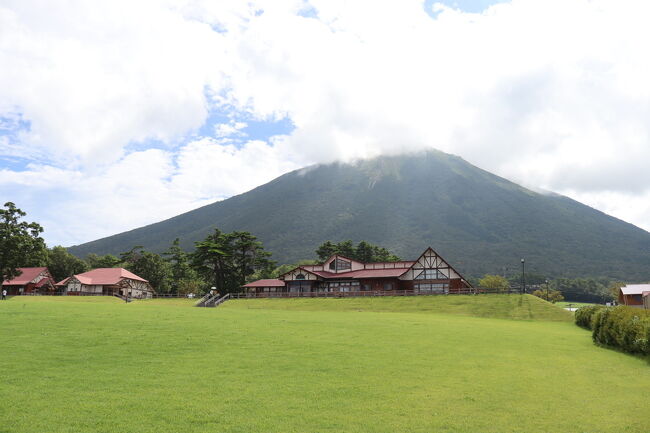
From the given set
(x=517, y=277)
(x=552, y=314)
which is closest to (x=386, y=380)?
(x=552, y=314)

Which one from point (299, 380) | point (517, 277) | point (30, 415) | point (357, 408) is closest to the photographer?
point (30, 415)

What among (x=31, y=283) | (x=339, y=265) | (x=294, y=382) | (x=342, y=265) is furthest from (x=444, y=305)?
(x=31, y=283)

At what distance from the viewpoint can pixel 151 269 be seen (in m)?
93.9

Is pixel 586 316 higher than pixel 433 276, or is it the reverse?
pixel 433 276

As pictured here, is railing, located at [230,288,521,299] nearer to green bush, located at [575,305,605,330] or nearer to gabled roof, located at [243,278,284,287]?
gabled roof, located at [243,278,284,287]

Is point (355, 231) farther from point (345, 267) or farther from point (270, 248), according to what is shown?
point (345, 267)

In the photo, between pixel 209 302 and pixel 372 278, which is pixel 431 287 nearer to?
pixel 372 278

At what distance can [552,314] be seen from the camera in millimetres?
42219

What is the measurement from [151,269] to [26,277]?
21.5 meters

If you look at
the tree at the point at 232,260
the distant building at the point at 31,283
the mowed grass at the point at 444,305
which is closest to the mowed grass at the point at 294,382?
the mowed grass at the point at 444,305

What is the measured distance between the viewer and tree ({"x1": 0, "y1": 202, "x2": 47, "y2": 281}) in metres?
60.8

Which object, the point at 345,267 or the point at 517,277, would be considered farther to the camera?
the point at 517,277

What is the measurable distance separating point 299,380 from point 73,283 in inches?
3182

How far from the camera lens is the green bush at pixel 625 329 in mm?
18547
